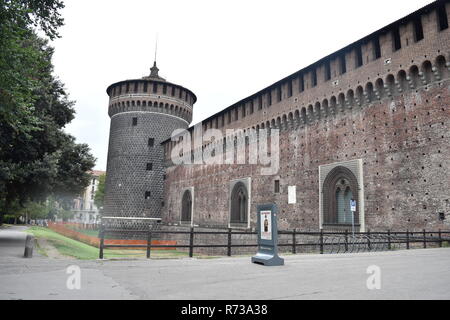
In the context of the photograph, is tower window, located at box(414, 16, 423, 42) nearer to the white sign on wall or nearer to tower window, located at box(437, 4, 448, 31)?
tower window, located at box(437, 4, 448, 31)

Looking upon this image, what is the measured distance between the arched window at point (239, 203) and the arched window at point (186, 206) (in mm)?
7384

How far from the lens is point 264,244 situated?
27.9 feet

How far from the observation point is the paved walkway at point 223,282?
4.57 metres

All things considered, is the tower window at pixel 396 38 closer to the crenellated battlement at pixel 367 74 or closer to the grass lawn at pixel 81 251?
the crenellated battlement at pixel 367 74

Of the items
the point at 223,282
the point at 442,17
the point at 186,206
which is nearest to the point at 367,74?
the point at 442,17

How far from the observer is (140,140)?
3544 cm

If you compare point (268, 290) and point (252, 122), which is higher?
point (252, 122)

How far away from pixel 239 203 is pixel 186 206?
28.5 ft

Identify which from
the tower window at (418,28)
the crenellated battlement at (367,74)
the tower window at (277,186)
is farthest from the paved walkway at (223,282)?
the tower window at (277,186)

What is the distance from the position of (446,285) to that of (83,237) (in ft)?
83.4
